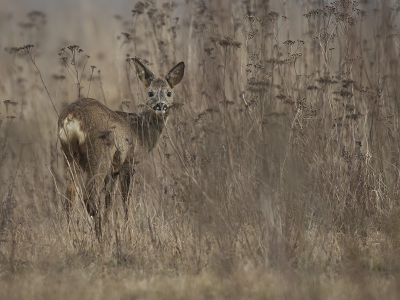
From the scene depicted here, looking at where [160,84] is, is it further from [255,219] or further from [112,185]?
[255,219]

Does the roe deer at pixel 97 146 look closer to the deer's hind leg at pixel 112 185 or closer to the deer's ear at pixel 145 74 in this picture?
the deer's hind leg at pixel 112 185

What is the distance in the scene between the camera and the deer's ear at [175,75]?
8923mm

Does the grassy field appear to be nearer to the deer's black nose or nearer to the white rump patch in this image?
the deer's black nose

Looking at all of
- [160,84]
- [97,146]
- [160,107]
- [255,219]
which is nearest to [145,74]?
[160,84]

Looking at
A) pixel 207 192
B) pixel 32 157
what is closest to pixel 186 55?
pixel 32 157

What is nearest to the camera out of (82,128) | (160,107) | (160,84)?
(82,128)

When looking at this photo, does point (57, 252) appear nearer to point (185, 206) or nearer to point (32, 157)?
point (185, 206)

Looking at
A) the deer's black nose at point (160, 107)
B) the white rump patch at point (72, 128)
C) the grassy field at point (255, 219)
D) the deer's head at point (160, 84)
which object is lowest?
the grassy field at point (255, 219)

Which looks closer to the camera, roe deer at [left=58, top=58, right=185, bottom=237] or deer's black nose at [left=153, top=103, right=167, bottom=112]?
roe deer at [left=58, top=58, right=185, bottom=237]

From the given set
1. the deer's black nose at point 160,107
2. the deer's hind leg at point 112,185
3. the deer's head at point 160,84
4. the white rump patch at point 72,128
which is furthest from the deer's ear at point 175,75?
the white rump patch at point 72,128

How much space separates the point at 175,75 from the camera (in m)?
9.00

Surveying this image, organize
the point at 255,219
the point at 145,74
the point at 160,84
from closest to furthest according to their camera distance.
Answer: the point at 255,219
the point at 160,84
the point at 145,74

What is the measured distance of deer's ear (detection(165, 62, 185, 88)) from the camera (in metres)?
8.92

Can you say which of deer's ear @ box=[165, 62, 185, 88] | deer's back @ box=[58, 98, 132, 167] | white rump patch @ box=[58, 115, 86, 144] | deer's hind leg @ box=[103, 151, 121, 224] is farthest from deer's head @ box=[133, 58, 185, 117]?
white rump patch @ box=[58, 115, 86, 144]
